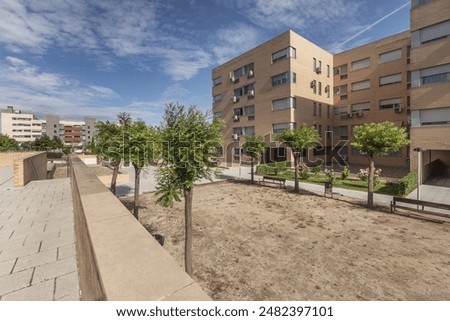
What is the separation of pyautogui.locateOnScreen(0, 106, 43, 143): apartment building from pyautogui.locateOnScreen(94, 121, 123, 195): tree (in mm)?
121104

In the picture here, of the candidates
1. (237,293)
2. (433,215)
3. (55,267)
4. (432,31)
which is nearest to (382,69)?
(432,31)

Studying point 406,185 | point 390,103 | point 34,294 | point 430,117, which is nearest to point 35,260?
point 34,294

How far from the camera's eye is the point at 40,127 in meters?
109

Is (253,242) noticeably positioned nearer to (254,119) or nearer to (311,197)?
(311,197)

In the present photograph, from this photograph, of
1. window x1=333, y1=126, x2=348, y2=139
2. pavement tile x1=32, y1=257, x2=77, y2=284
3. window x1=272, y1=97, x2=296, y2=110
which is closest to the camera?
pavement tile x1=32, y1=257, x2=77, y2=284

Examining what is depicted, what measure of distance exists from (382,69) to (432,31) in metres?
12.5

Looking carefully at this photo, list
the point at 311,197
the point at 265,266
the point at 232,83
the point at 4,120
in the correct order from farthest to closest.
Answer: the point at 4,120 < the point at 232,83 < the point at 311,197 < the point at 265,266

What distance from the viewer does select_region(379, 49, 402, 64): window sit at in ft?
91.3

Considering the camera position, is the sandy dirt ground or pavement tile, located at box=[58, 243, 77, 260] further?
the sandy dirt ground

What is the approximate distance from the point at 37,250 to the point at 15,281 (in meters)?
1.20

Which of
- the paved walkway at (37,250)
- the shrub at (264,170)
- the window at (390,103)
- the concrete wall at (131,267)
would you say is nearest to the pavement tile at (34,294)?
the paved walkway at (37,250)

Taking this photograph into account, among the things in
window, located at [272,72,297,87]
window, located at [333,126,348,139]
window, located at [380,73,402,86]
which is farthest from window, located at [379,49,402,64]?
window, located at [272,72,297,87]

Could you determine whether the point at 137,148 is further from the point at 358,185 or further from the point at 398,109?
the point at 398,109

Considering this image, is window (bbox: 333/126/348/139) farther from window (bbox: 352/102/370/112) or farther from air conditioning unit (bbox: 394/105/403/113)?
air conditioning unit (bbox: 394/105/403/113)
